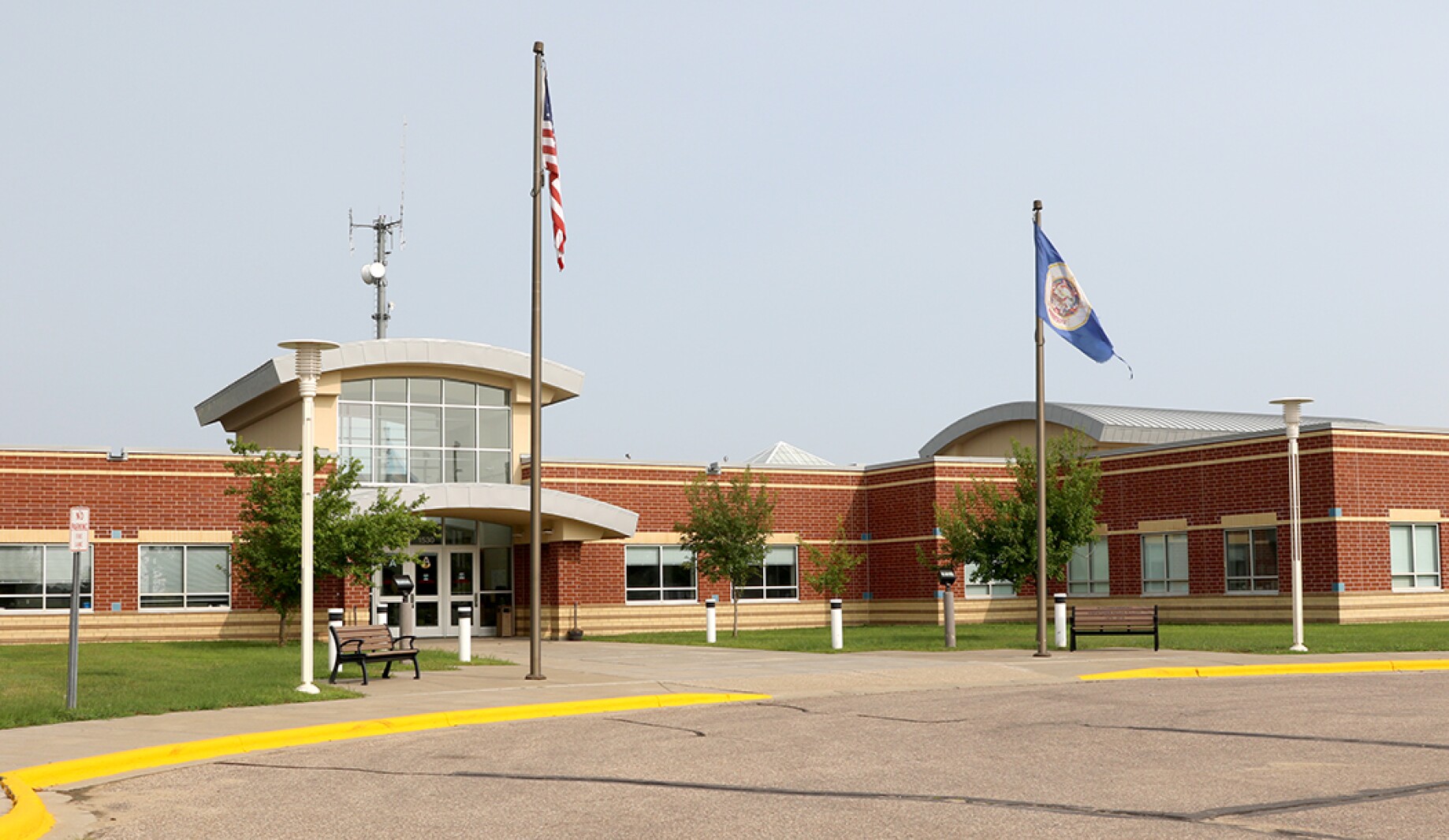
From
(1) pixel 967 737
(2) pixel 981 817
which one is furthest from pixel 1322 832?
(1) pixel 967 737

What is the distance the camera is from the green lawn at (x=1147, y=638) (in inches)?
1011

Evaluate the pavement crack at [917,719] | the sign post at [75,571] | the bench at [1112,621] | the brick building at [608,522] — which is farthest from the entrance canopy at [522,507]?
the pavement crack at [917,719]

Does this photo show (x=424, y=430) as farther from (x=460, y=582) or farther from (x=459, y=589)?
(x=459, y=589)

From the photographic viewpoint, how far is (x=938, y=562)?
3988 centimetres

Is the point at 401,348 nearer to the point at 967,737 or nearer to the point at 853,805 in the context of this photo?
the point at 967,737

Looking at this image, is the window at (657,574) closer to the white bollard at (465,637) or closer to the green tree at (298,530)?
the green tree at (298,530)

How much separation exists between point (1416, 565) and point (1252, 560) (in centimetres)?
359

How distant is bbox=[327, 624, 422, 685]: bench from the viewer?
20.2m

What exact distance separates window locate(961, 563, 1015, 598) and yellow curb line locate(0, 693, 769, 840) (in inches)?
897

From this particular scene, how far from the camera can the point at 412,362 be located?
Result: 3734cm

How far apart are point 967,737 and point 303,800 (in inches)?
233

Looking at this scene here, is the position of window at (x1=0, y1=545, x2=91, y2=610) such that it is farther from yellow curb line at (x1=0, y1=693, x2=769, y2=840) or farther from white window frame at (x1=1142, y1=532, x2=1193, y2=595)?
white window frame at (x1=1142, y1=532, x2=1193, y2=595)

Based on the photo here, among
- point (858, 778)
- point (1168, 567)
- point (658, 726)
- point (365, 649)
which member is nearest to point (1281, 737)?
point (858, 778)

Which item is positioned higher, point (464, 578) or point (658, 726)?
point (464, 578)
